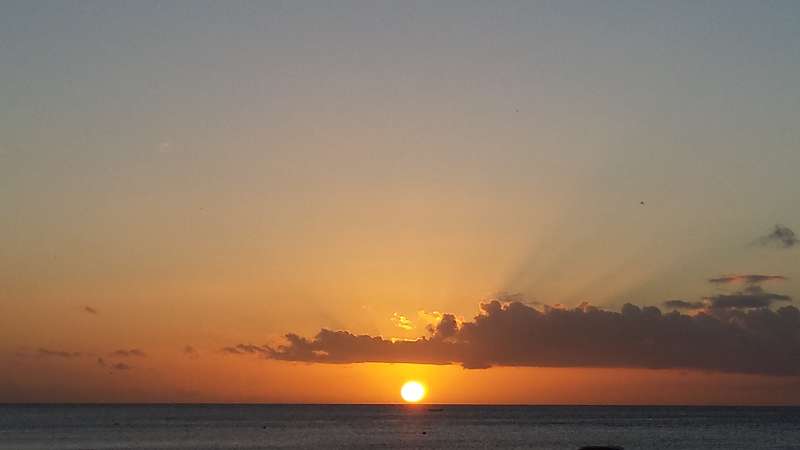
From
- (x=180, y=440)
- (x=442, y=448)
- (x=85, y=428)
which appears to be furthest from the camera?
(x=85, y=428)

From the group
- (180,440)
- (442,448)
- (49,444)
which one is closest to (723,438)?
(442,448)

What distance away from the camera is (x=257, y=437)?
162m

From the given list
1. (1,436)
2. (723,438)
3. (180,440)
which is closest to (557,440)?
(723,438)

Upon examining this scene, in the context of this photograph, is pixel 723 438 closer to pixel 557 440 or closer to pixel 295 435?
pixel 557 440

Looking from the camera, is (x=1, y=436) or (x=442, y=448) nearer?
(x=442, y=448)

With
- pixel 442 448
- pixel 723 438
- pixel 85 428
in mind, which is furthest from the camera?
pixel 85 428

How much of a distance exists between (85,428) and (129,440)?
46961mm

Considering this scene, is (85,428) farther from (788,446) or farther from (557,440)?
(788,446)

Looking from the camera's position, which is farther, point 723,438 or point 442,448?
point 723,438

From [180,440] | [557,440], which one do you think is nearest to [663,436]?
[557,440]

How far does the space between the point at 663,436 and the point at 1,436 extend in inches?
4339

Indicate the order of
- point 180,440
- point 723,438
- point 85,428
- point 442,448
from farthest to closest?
1. point 85,428
2. point 723,438
3. point 180,440
4. point 442,448

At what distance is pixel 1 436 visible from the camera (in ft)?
526

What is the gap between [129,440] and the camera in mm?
152875
